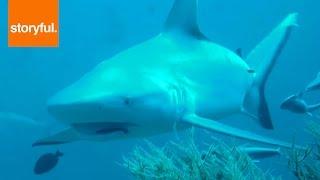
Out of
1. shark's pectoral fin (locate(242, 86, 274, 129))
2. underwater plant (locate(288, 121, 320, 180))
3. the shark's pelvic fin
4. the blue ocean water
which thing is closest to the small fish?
shark's pectoral fin (locate(242, 86, 274, 129))

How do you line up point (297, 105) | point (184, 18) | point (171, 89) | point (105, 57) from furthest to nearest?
1. point (105, 57)
2. point (297, 105)
3. point (184, 18)
4. point (171, 89)

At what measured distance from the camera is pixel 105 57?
50719mm

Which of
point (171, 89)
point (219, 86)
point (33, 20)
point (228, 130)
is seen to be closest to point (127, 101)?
point (171, 89)

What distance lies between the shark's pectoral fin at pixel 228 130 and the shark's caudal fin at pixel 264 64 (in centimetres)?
112

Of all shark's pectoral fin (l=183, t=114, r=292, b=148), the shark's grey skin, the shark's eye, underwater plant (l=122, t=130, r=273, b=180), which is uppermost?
the shark's eye

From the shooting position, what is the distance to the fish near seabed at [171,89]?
12.2ft

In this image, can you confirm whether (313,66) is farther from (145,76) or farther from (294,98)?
(145,76)

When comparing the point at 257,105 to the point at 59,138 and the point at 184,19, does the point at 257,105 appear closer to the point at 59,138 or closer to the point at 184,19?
the point at 184,19

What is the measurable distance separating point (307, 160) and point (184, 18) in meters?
1.67

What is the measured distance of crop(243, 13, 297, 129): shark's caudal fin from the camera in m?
5.19

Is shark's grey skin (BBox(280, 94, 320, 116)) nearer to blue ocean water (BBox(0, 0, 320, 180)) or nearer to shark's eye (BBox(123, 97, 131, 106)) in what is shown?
shark's eye (BBox(123, 97, 131, 106))

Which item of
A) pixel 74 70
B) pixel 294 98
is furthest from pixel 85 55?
pixel 294 98

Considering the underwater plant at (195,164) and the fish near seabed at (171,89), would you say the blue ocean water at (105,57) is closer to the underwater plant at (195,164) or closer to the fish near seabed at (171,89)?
the fish near seabed at (171,89)

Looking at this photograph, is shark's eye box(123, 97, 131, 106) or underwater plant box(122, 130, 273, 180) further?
underwater plant box(122, 130, 273, 180)
